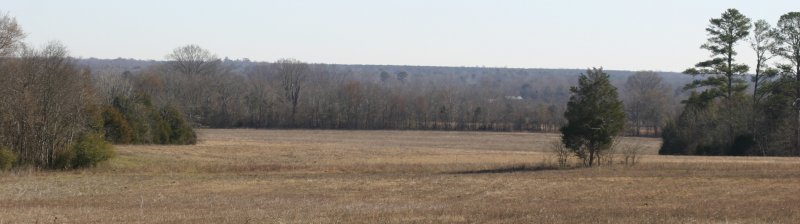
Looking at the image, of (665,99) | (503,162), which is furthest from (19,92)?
(665,99)

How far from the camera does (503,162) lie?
5034 centimetres

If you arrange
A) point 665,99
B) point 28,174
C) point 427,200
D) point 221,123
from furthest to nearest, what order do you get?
point 665,99 → point 221,123 → point 28,174 → point 427,200

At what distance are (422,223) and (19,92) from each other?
107ft

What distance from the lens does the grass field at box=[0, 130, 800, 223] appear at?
21.2 metres

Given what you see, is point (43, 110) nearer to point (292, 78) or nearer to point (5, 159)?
point (5, 159)

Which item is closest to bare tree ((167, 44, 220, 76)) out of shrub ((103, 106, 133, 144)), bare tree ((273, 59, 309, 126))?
bare tree ((273, 59, 309, 126))

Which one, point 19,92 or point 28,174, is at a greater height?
point 19,92

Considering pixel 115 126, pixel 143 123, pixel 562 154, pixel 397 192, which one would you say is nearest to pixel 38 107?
pixel 115 126

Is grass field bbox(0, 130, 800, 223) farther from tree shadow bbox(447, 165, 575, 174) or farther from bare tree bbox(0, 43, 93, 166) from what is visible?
bare tree bbox(0, 43, 93, 166)

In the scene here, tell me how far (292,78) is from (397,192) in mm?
130010

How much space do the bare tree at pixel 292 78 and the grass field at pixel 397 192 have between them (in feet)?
312

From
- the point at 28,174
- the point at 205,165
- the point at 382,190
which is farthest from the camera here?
the point at 205,165

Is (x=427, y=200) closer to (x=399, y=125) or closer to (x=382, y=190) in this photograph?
(x=382, y=190)

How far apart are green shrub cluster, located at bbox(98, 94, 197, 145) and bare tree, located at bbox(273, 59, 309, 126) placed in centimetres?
6860
